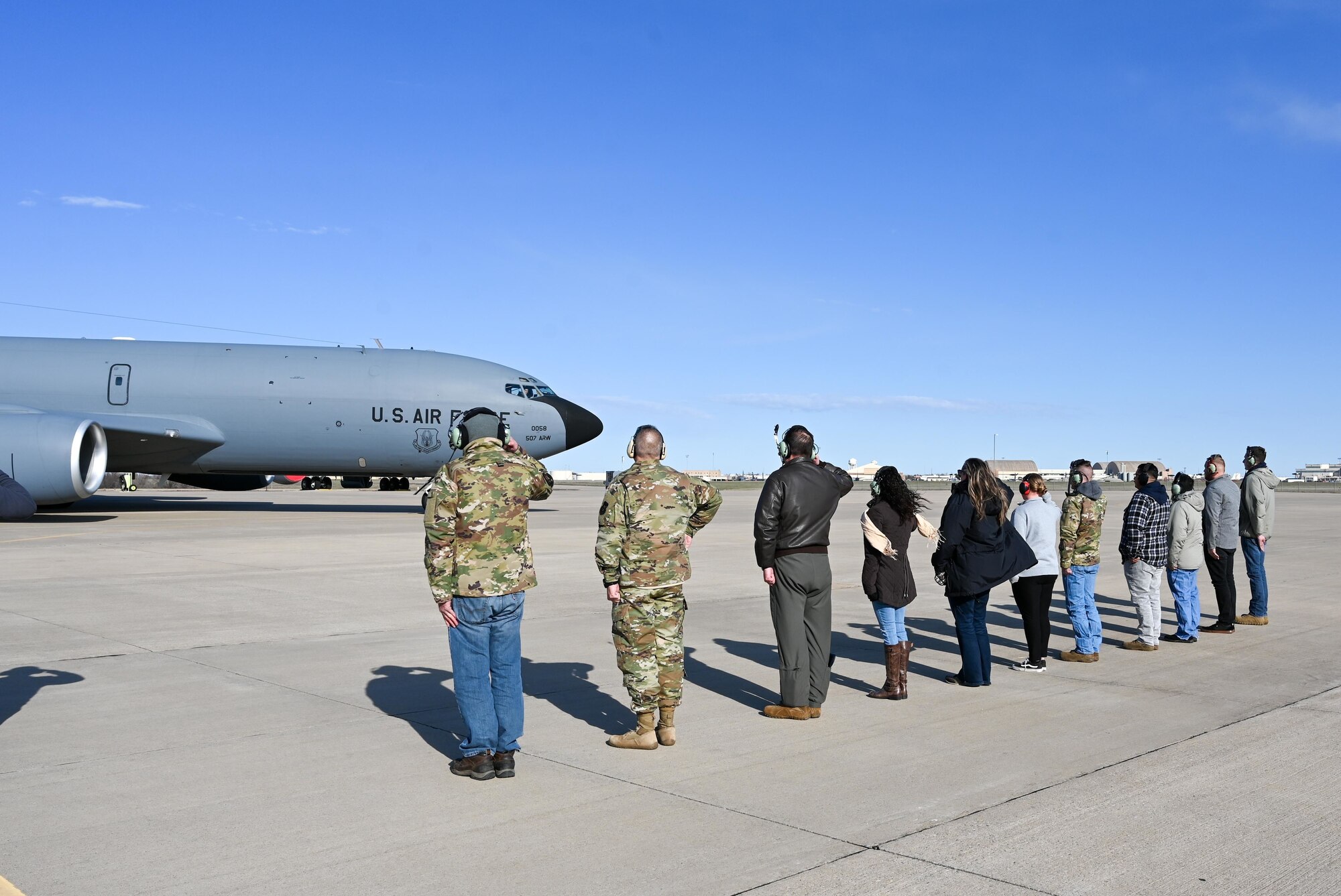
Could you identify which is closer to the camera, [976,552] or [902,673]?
[902,673]

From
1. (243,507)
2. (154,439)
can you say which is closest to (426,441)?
(154,439)

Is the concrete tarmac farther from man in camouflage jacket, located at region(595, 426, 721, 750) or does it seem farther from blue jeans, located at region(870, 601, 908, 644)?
blue jeans, located at region(870, 601, 908, 644)

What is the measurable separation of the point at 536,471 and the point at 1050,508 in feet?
17.3

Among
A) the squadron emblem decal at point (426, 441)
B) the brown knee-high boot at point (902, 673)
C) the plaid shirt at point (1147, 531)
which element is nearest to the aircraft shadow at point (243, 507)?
the squadron emblem decal at point (426, 441)

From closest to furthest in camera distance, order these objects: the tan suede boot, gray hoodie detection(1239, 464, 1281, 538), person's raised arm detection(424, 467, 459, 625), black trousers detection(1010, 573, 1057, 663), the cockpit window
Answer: person's raised arm detection(424, 467, 459, 625), the tan suede boot, black trousers detection(1010, 573, 1057, 663), gray hoodie detection(1239, 464, 1281, 538), the cockpit window

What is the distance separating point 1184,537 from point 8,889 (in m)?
10.0

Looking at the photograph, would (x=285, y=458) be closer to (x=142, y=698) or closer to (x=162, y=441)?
(x=162, y=441)

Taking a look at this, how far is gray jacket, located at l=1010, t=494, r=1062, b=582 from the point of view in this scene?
934cm

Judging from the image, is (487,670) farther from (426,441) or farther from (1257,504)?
(426,441)

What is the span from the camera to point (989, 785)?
5.68 metres

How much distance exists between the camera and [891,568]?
8055 mm

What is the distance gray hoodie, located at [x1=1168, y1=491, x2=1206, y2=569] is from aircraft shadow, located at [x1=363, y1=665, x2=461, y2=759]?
703cm

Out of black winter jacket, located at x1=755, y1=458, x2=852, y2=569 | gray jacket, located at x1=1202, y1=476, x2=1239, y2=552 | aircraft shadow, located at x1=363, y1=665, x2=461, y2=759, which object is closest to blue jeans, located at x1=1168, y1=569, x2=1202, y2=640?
gray jacket, located at x1=1202, y1=476, x2=1239, y2=552

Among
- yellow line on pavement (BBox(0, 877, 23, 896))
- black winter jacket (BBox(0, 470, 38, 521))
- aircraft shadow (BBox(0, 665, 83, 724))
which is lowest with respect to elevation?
yellow line on pavement (BBox(0, 877, 23, 896))
